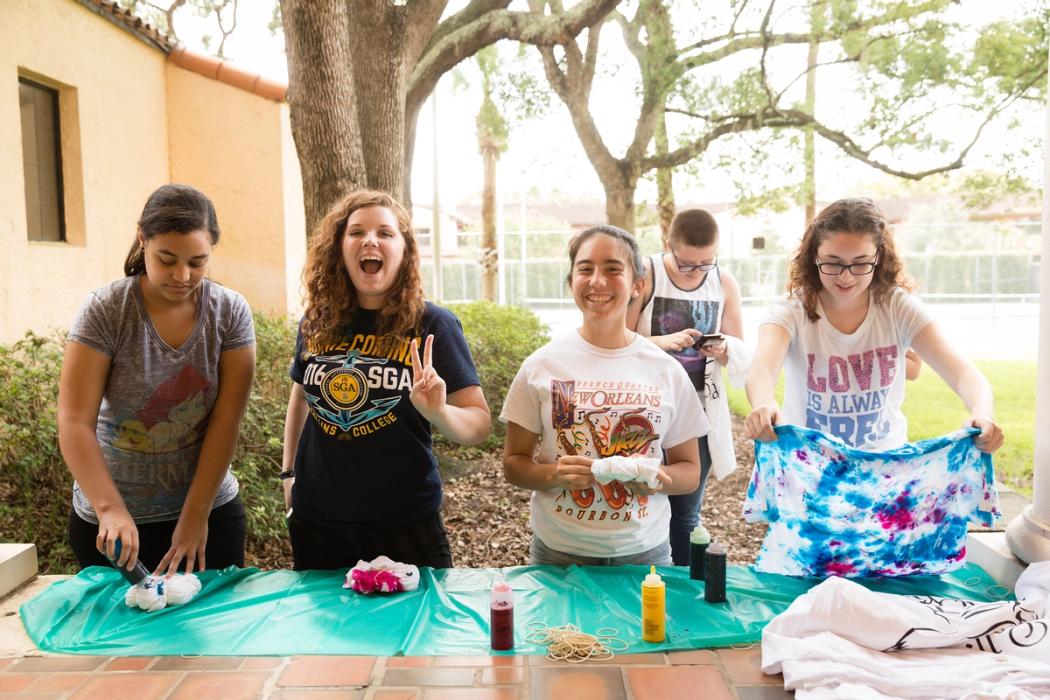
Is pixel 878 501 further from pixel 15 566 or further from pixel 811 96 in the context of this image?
pixel 811 96

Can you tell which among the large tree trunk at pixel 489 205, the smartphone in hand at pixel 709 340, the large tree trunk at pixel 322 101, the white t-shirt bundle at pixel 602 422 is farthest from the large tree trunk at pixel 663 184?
the white t-shirt bundle at pixel 602 422

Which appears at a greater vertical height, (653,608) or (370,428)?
(370,428)

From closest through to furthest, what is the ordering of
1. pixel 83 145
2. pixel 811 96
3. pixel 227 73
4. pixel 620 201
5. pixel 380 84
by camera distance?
pixel 380 84
pixel 83 145
pixel 227 73
pixel 811 96
pixel 620 201

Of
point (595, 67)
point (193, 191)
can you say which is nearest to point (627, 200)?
point (595, 67)

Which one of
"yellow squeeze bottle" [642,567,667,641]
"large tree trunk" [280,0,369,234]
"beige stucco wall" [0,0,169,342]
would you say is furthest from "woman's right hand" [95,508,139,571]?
"beige stucco wall" [0,0,169,342]

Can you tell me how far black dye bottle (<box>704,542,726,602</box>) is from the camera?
7.91ft

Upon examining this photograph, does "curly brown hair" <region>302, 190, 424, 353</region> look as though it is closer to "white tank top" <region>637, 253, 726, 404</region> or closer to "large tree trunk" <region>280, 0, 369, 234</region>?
"white tank top" <region>637, 253, 726, 404</region>

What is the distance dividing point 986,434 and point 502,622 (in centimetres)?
156

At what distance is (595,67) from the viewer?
1076 cm

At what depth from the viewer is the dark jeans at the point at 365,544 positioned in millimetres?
2629

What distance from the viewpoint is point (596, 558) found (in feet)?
8.68

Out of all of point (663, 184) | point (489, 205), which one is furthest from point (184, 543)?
point (489, 205)

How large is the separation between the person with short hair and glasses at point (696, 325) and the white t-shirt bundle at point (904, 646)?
1.32 metres

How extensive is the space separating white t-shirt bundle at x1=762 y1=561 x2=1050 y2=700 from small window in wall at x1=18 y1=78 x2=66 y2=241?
290 inches
